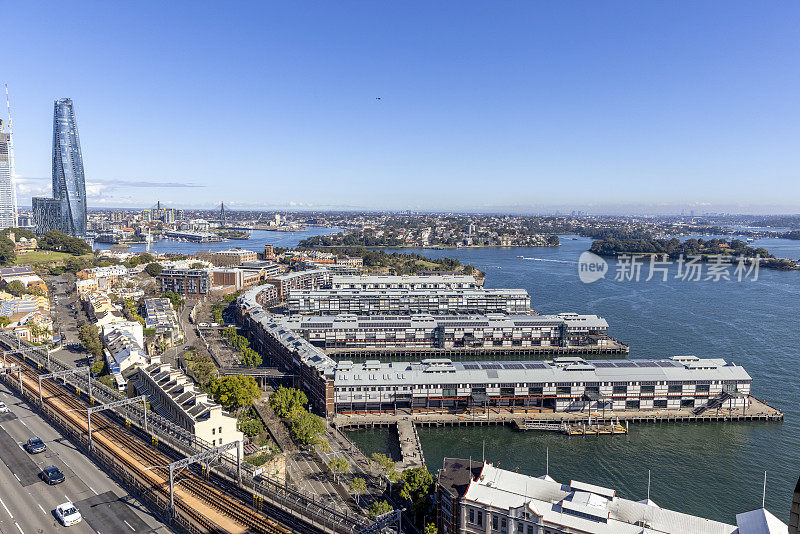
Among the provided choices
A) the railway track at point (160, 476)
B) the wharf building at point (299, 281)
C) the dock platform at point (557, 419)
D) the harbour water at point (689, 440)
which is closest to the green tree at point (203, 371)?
the railway track at point (160, 476)

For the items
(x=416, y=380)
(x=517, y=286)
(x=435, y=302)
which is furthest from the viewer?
→ (x=517, y=286)

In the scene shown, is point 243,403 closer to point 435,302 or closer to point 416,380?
point 416,380

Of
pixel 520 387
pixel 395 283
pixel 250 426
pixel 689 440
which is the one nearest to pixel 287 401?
pixel 250 426

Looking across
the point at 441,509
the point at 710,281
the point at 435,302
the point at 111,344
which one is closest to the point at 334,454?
the point at 441,509

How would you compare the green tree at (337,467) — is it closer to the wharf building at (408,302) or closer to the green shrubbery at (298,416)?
the green shrubbery at (298,416)

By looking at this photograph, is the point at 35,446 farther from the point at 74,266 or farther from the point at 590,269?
the point at 590,269
